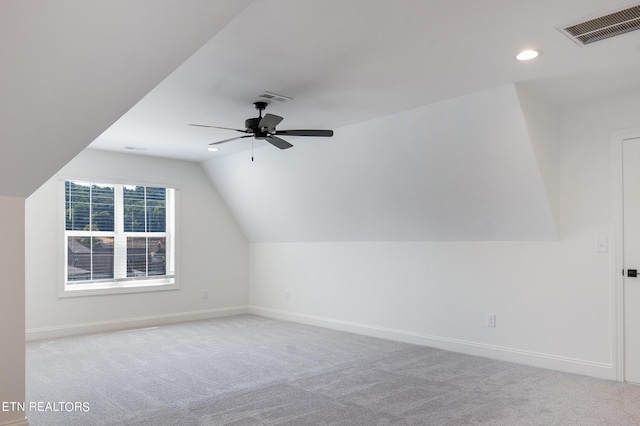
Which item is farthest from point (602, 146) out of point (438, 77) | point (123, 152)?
point (123, 152)

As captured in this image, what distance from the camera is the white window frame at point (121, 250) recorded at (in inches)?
237

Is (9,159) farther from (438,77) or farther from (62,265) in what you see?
(62,265)

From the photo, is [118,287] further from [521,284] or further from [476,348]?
[521,284]

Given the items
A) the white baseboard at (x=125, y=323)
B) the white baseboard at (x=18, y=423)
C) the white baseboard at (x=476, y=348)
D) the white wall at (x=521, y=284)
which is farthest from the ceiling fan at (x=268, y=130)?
the white baseboard at (x=125, y=323)

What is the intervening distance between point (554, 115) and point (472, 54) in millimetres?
1672

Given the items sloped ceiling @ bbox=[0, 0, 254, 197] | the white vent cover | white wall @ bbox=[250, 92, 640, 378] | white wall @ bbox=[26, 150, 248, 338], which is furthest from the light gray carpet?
the white vent cover

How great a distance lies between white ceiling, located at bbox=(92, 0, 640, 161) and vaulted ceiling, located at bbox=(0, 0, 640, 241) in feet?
0.05

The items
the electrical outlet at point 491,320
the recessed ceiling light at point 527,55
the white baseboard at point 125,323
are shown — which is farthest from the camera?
the white baseboard at point 125,323

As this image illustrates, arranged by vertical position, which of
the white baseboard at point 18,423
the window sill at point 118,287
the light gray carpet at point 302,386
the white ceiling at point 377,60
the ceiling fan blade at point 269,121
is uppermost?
the white ceiling at point 377,60

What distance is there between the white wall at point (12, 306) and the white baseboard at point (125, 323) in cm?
329

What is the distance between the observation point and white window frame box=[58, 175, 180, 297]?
6012mm

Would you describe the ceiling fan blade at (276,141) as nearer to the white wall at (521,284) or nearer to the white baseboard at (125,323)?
the white wall at (521,284)

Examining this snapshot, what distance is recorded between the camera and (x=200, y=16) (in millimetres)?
2117

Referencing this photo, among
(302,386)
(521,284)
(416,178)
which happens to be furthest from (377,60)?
(521,284)
